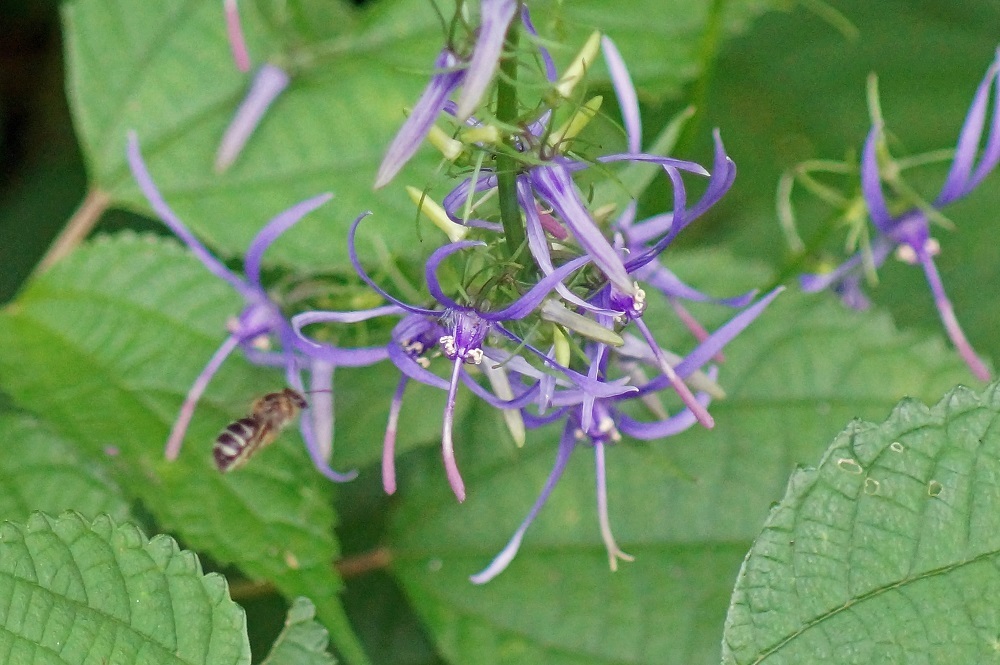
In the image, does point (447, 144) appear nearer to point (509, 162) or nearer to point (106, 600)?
point (509, 162)

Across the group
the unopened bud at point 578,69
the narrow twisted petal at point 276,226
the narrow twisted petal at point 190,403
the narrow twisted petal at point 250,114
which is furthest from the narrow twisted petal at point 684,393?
the narrow twisted petal at point 250,114

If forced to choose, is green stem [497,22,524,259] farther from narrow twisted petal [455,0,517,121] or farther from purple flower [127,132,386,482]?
purple flower [127,132,386,482]

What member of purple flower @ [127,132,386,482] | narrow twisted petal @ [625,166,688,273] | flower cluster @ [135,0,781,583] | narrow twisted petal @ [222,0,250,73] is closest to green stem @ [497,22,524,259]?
flower cluster @ [135,0,781,583]

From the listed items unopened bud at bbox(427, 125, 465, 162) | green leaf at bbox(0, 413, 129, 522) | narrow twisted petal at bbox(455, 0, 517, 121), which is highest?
narrow twisted petal at bbox(455, 0, 517, 121)

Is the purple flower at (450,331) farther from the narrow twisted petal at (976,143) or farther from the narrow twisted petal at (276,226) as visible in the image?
the narrow twisted petal at (976,143)

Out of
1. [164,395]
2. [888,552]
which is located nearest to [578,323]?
[888,552]

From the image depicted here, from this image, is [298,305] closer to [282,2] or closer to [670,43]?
[282,2]

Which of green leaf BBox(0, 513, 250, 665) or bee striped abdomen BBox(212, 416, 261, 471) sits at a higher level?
bee striped abdomen BBox(212, 416, 261, 471)
